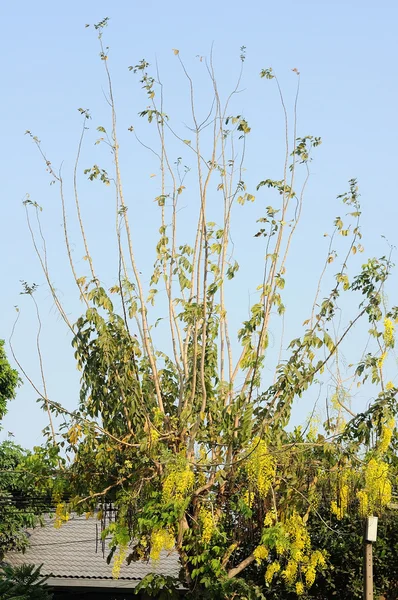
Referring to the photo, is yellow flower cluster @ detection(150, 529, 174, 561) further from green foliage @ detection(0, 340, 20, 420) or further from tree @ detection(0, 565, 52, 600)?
green foliage @ detection(0, 340, 20, 420)

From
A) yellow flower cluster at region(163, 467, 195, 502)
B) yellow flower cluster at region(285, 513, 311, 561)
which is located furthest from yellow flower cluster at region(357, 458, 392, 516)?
yellow flower cluster at region(163, 467, 195, 502)

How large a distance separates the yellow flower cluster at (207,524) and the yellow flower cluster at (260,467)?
57 cm

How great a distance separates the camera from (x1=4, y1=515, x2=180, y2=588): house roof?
15609 mm

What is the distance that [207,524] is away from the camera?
9234mm

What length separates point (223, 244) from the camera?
9617mm

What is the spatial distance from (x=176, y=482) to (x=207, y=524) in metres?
0.66

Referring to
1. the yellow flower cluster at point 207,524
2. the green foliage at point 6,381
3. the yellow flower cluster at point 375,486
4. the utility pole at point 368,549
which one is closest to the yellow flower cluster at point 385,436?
the yellow flower cluster at point 375,486

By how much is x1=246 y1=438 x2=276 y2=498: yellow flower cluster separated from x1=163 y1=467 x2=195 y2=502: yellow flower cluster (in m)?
0.56

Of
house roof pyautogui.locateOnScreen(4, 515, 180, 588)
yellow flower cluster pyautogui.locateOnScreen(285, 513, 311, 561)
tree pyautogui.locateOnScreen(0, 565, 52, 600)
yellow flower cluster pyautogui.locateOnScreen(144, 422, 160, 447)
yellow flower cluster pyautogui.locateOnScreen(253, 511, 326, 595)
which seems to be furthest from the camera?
house roof pyautogui.locateOnScreen(4, 515, 180, 588)

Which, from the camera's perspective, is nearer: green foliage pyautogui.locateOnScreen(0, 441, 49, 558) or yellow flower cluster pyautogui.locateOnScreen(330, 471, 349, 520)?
yellow flower cluster pyautogui.locateOnScreen(330, 471, 349, 520)

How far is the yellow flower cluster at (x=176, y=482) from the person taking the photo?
29.0 ft

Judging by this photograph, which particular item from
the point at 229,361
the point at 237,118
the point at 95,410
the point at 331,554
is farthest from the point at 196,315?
the point at 331,554

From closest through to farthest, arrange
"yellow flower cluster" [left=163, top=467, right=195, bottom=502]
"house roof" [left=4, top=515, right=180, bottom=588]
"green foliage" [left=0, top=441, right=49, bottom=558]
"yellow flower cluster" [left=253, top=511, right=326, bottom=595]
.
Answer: "yellow flower cluster" [left=163, top=467, right=195, bottom=502], "yellow flower cluster" [left=253, top=511, right=326, bottom=595], "house roof" [left=4, top=515, right=180, bottom=588], "green foliage" [left=0, top=441, right=49, bottom=558]

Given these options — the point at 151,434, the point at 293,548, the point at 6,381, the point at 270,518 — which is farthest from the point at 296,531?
the point at 6,381
